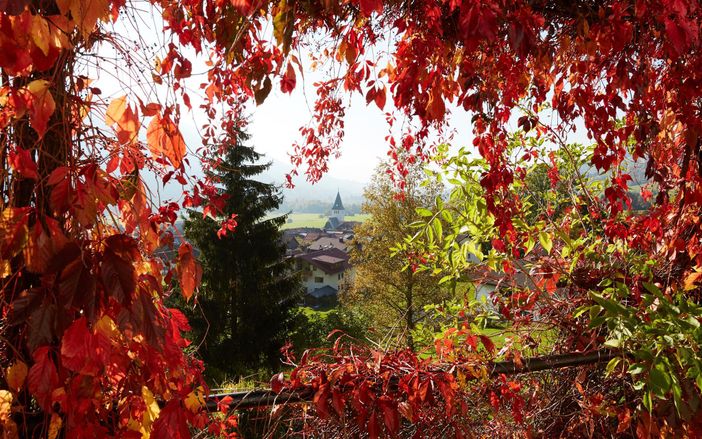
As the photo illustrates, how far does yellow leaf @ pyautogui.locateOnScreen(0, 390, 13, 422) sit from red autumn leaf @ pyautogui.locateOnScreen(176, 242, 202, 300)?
39 cm

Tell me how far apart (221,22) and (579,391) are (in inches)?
78.1

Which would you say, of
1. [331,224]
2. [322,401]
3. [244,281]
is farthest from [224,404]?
[331,224]

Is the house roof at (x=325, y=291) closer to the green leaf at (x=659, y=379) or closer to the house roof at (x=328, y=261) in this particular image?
the house roof at (x=328, y=261)

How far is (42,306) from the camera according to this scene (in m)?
0.76

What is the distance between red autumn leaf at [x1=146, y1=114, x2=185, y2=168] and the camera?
1.02 metres

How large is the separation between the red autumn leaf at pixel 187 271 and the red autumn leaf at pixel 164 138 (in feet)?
0.75

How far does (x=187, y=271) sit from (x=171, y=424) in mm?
355

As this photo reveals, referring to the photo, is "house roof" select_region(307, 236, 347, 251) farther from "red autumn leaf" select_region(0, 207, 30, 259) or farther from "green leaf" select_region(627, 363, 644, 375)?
"red autumn leaf" select_region(0, 207, 30, 259)

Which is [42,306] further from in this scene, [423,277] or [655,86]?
[423,277]

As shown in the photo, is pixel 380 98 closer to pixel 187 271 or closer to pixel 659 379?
pixel 187 271

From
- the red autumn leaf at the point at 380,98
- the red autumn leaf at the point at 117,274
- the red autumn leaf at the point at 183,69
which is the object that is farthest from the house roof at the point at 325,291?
the red autumn leaf at the point at 117,274

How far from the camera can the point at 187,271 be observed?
112 cm

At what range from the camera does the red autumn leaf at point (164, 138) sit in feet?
3.34

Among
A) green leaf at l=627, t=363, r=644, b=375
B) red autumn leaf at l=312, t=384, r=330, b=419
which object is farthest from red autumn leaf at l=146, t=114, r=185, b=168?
green leaf at l=627, t=363, r=644, b=375
